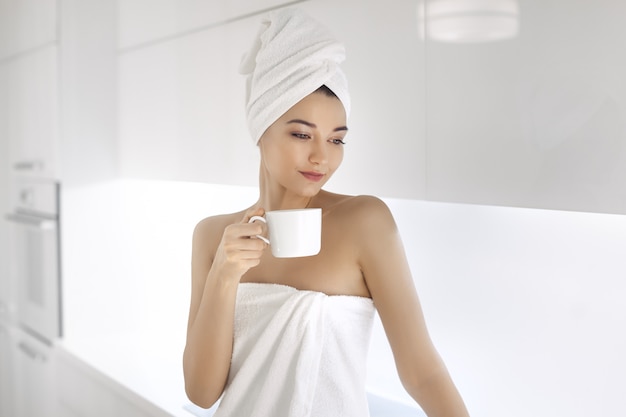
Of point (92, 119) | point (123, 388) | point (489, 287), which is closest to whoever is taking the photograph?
point (489, 287)

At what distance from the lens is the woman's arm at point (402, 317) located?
1.05 meters

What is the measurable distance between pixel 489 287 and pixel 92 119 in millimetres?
1520

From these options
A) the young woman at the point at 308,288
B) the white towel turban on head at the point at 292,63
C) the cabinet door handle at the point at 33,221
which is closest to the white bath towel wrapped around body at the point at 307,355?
the young woman at the point at 308,288

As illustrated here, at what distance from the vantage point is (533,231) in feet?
4.16

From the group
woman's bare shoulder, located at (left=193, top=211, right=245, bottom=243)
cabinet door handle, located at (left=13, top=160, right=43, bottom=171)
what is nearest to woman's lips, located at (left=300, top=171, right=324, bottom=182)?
woman's bare shoulder, located at (left=193, top=211, right=245, bottom=243)

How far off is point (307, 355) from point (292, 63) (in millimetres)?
461

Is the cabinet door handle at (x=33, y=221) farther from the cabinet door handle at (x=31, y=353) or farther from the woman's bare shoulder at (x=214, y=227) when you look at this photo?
the woman's bare shoulder at (x=214, y=227)

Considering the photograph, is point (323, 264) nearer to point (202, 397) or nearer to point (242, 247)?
point (242, 247)

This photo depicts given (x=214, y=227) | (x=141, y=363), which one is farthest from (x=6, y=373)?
(x=214, y=227)

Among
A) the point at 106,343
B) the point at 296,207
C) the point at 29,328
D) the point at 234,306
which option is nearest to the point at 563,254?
the point at 296,207

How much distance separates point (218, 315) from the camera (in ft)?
3.82

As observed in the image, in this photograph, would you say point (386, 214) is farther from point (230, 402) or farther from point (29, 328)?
point (29, 328)

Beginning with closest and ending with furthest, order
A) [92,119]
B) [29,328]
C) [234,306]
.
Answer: [234,306] < [92,119] < [29,328]

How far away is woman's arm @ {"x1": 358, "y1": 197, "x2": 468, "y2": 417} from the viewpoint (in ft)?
3.44
